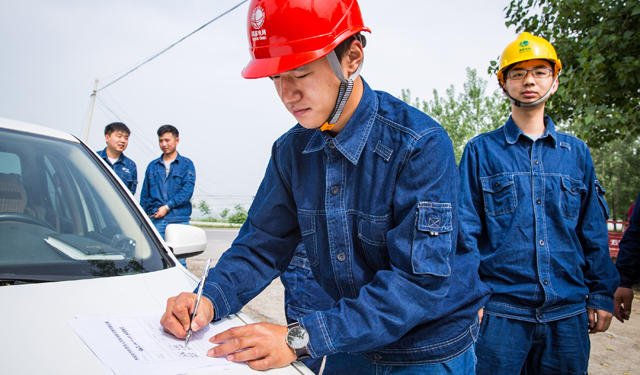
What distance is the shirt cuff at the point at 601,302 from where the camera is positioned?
2102 mm

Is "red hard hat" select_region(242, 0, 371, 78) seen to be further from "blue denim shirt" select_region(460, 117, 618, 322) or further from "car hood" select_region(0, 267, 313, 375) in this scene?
"blue denim shirt" select_region(460, 117, 618, 322)

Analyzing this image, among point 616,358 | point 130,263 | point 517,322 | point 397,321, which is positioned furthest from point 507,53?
point 616,358

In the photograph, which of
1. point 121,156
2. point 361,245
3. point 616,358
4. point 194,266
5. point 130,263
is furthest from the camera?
point 194,266

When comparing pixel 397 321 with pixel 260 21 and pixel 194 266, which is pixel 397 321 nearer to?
pixel 260 21

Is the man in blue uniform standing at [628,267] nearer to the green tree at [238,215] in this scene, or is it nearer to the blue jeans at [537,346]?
the blue jeans at [537,346]

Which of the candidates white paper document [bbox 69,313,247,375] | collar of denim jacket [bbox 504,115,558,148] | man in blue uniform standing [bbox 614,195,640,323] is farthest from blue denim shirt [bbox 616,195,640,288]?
white paper document [bbox 69,313,247,375]

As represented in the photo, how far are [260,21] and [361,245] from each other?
72 cm

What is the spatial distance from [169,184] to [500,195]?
187 inches

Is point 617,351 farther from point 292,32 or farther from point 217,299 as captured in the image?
point 292,32

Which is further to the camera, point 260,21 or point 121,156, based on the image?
point 121,156

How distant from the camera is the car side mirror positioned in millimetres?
2016

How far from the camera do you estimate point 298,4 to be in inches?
47.4

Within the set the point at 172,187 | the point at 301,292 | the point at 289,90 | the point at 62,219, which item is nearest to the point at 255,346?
the point at 289,90

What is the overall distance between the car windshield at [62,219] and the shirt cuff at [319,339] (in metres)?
0.86
